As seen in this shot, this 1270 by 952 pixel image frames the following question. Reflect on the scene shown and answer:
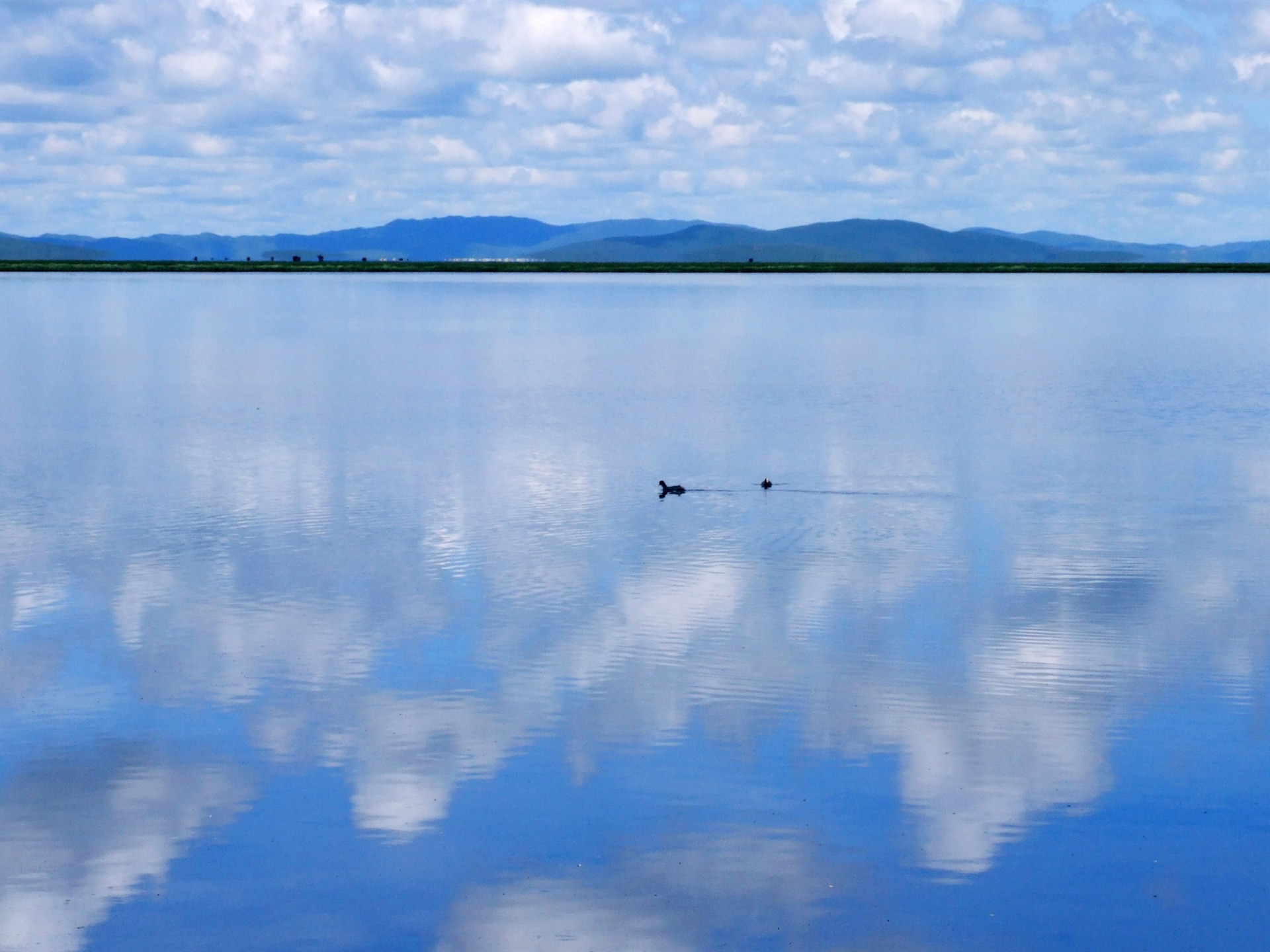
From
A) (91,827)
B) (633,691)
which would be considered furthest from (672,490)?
(91,827)

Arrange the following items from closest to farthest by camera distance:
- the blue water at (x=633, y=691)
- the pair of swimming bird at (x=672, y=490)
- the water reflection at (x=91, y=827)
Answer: the water reflection at (x=91, y=827) < the blue water at (x=633, y=691) < the pair of swimming bird at (x=672, y=490)

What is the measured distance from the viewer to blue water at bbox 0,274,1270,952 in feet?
43.4

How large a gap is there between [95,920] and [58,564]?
14355 millimetres

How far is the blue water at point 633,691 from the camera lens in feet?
43.4

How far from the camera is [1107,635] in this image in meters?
21.3

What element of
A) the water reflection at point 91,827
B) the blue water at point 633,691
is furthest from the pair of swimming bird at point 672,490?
the water reflection at point 91,827

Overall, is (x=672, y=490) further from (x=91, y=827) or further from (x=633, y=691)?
(x=91, y=827)

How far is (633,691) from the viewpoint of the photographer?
18797 mm

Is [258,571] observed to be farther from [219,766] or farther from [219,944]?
[219,944]

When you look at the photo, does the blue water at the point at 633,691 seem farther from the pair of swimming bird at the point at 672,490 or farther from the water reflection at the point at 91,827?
the pair of swimming bird at the point at 672,490

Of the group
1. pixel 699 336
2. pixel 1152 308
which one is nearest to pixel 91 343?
pixel 699 336

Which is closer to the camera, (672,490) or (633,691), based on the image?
(633,691)

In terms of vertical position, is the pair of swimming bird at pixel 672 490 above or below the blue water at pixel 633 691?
below

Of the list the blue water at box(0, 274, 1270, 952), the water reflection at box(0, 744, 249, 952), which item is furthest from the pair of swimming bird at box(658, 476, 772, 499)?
the water reflection at box(0, 744, 249, 952)
